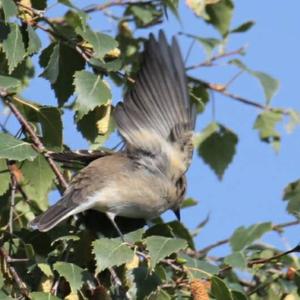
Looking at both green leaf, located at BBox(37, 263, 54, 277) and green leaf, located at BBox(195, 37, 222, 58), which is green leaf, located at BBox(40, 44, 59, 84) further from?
green leaf, located at BBox(195, 37, 222, 58)

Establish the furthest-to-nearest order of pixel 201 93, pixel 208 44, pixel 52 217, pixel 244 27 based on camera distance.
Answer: pixel 244 27
pixel 208 44
pixel 201 93
pixel 52 217

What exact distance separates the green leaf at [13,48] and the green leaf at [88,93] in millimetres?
221

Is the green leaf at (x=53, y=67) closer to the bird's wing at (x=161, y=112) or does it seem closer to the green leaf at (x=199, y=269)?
the bird's wing at (x=161, y=112)

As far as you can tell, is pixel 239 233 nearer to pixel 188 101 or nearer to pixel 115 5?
pixel 188 101

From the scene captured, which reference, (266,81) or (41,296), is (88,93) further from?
(266,81)

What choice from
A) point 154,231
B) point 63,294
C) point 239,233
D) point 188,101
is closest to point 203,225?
point 239,233

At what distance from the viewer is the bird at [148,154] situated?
13.4 feet

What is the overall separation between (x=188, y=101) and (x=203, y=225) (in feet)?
3.75

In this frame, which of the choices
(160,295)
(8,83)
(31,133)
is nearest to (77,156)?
(31,133)

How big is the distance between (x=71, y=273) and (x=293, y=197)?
1168mm

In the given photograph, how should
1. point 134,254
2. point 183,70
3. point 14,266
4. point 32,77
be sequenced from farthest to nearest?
1. point 32,77
2. point 183,70
3. point 14,266
4. point 134,254

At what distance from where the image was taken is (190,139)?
4418mm

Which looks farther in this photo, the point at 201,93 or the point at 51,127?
the point at 201,93

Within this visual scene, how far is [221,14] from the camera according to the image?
509cm
